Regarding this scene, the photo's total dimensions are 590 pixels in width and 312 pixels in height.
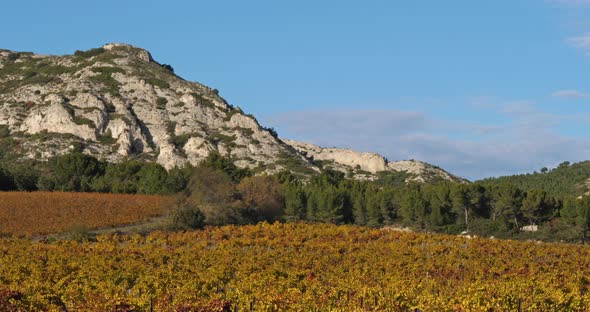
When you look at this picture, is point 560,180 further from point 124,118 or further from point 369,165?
point 124,118

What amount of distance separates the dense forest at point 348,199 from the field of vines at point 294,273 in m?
17.2

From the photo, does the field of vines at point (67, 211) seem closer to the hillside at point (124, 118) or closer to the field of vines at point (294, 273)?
the field of vines at point (294, 273)

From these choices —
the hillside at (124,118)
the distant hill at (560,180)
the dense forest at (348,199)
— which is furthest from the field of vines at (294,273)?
the distant hill at (560,180)

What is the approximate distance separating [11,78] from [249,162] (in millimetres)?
66703

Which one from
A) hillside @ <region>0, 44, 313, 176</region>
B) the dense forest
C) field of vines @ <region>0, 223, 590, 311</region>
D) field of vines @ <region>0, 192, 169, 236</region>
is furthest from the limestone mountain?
field of vines @ <region>0, 223, 590, 311</region>

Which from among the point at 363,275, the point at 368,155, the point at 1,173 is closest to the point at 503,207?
the point at 363,275

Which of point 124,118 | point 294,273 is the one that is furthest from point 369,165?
point 294,273

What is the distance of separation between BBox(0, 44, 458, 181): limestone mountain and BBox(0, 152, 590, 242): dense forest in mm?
25495

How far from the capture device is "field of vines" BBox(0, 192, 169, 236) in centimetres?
6744

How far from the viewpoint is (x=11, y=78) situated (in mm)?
165125

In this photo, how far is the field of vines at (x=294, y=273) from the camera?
2633 centimetres

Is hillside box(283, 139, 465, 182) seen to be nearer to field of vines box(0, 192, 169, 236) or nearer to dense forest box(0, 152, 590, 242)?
dense forest box(0, 152, 590, 242)

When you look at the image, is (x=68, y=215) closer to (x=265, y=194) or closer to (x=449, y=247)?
(x=265, y=194)

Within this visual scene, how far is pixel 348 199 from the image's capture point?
97500 mm
